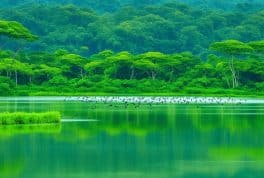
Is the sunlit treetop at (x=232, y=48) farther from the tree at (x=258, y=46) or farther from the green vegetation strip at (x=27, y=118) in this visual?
the green vegetation strip at (x=27, y=118)

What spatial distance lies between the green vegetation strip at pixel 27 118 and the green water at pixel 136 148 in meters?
0.59

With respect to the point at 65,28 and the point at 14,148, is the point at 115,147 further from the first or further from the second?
the point at 65,28

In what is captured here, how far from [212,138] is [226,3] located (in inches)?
3908

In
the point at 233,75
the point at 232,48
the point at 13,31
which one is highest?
the point at 13,31

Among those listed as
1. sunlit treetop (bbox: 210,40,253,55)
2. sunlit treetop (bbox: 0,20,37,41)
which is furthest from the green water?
sunlit treetop (bbox: 0,20,37,41)

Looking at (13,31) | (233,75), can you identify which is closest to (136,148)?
(233,75)

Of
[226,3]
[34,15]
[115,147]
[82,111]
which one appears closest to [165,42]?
[34,15]

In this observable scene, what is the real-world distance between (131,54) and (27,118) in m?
45.0

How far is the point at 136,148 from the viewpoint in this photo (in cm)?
2188

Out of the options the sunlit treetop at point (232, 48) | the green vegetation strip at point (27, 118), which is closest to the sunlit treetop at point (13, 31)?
the sunlit treetop at point (232, 48)

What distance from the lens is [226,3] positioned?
122 m

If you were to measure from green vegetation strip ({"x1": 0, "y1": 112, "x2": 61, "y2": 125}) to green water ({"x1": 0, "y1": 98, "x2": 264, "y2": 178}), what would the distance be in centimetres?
59

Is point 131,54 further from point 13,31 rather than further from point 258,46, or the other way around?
point 258,46

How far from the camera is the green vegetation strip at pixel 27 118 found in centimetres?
2870
